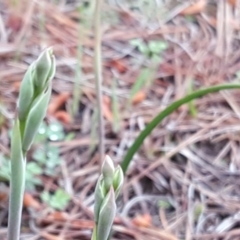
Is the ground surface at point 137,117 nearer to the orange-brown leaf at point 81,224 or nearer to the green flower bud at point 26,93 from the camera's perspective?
the orange-brown leaf at point 81,224

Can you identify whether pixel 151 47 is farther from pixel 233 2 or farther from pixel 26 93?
pixel 26 93

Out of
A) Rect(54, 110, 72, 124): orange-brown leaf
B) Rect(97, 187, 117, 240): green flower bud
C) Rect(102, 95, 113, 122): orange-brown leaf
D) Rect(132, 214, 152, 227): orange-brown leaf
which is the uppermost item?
Rect(97, 187, 117, 240): green flower bud

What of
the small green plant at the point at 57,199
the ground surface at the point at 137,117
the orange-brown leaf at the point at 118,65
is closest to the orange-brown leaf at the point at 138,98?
the ground surface at the point at 137,117

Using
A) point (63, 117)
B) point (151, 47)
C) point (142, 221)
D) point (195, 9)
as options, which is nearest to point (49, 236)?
point (142, 221)

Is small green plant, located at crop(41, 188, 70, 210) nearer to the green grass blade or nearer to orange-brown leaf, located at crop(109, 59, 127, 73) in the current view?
the green grass blade

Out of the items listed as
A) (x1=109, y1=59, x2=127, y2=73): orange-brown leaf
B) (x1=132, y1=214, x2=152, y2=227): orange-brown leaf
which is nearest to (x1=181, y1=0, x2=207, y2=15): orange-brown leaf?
(x1=109, y1=59, x2=127, y2=73): orange-brown leaf

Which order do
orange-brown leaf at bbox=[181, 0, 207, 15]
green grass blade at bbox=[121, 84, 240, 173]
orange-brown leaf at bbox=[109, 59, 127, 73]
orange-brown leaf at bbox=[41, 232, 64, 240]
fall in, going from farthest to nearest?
orange-brown leaf at bbox=[181, 0, 207, 15], orange-brown leaf at bbox=[109, 59, 127, 73], orange-brown leaf at bbox=[41, 232, 64, 240], green grass blade at bbox=[121, 84, 240, 173]
